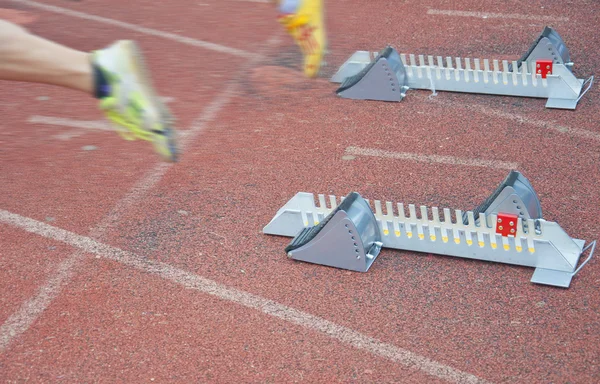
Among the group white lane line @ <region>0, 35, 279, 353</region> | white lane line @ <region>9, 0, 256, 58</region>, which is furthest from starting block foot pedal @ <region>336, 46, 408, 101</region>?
white lane line @ <region>9, 0, 256, 58</region>

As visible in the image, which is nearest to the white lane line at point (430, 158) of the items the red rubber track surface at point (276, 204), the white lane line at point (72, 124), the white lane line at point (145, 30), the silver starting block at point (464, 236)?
the red rubber track surface at point (276, 204)

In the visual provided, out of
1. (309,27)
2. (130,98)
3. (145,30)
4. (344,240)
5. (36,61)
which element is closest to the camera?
(36,61)

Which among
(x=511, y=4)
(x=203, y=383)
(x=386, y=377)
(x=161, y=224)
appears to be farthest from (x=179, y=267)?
(x=511, y=4)

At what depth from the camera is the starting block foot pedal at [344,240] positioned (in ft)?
14.8

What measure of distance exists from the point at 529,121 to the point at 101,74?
3.44 metres

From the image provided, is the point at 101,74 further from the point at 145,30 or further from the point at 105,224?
the point at 145,30

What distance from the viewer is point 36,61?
12.4 ft

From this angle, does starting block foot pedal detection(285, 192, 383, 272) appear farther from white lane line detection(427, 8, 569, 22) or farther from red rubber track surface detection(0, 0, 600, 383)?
white lane line detection(427, 8, 569, 22)

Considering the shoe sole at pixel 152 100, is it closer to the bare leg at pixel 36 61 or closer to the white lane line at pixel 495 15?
the bare leg at pixel 36 61

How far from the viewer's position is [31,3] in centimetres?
919

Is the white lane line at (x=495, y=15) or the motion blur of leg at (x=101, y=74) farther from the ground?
the motion blur of leg at (x=101, y=74)

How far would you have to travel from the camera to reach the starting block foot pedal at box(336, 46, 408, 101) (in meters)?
6.49

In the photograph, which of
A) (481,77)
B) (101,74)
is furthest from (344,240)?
(481,77)

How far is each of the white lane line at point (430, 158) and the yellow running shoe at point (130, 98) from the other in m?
1.92
